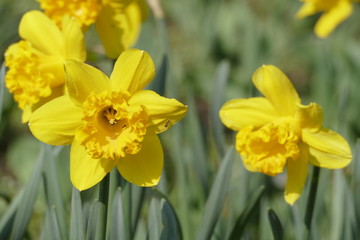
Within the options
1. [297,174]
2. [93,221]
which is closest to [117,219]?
[93,221]

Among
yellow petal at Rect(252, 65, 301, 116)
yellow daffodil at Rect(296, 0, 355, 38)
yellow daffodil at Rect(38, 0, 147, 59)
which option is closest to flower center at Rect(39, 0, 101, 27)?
yellow daffodil at Rect(38, 0, 147, 59)

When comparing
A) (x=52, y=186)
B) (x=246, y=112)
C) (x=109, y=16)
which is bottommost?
Answer: (x=52, y=186)

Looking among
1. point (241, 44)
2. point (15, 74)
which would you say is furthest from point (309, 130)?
point (241, 44)

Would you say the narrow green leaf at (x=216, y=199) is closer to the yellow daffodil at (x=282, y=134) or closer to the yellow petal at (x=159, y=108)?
the yellow daffodil at (x=282, y=134)

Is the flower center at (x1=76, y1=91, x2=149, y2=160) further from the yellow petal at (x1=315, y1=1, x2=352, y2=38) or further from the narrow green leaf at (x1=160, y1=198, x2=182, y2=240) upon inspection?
the yellow petal at (x1=315, y1=1, x2=352, y2=38)

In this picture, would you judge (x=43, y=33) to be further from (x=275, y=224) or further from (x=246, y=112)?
(x=275, y=224)

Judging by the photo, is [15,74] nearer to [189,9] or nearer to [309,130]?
[309,130]
